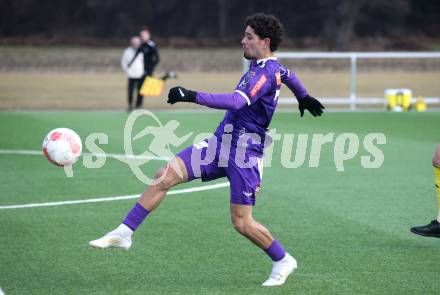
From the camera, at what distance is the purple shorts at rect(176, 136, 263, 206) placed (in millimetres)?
7355

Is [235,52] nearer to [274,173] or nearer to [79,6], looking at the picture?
[79,6]

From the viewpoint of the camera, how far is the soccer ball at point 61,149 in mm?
8266

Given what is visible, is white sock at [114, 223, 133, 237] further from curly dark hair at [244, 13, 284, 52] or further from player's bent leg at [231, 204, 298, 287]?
curly dark hair at [244, 13, 284, 52]

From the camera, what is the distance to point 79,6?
6538cm

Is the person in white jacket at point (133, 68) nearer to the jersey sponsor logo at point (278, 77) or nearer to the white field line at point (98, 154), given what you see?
the white field line at point (98, 154)

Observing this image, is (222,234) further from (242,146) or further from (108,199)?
(108,199)

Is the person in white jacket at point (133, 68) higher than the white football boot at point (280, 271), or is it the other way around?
the white football boot at point (280, 271)

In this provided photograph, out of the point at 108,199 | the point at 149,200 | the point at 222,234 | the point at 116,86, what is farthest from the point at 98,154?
A: the point at 116,86

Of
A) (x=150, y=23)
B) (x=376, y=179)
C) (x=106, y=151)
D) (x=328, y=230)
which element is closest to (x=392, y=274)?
(x=328, y=230)

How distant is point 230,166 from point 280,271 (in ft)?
2.97

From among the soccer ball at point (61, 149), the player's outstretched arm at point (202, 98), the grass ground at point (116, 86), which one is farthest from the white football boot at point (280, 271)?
the grass ground at point (116, 86)

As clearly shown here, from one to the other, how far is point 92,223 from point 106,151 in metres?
6.63

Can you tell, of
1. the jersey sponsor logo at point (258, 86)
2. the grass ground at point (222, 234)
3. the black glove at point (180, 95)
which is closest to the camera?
the black glove at point (180, 95)

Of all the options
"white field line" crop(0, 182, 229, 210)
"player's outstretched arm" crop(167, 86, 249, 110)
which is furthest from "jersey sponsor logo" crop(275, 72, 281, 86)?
"white field line" crop(0, 182, 229, 210)
